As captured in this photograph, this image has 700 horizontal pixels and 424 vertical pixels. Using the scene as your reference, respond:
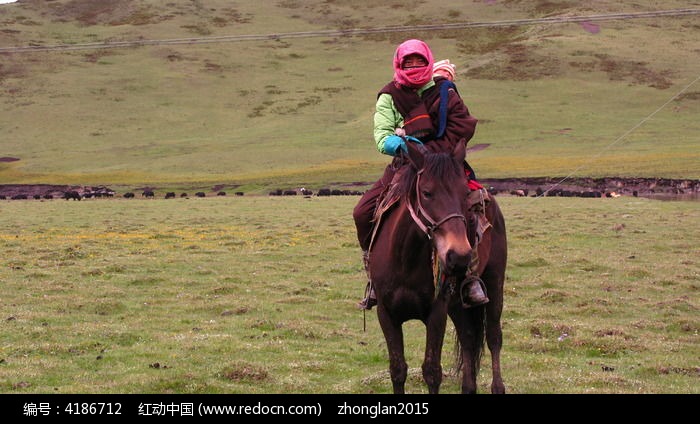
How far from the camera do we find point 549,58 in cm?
12194

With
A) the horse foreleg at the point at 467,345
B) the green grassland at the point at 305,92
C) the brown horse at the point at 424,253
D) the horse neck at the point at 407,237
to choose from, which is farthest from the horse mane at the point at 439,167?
the green grassland at the point at 305,92

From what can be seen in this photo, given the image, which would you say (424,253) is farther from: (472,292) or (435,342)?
(435,342)

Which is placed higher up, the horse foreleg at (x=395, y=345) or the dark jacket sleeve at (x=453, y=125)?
the dark jacket sleeve at (x=453, y=125)

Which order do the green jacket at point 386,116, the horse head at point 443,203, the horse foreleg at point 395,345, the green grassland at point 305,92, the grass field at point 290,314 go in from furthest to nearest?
the green grassland at point 305,92, the grass field at point 290,314, the green jacket at point 386,116, the horse foreleg at point 395,345, the horse head at point 443,203

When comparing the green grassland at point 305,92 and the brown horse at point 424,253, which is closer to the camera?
the brown horse at point 424,253

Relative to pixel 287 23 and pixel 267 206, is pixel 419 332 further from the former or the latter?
pixel 287 23

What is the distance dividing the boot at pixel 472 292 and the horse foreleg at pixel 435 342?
0.27 m

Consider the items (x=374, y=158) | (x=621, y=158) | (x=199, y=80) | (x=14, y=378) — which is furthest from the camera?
(x=199, y=80)

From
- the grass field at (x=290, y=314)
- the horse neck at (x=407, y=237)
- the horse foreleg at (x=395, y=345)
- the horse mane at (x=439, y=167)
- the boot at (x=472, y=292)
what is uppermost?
the horse mane at (x=439, y=167)

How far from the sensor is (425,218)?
7.11 m

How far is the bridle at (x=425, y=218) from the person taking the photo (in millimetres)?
6840

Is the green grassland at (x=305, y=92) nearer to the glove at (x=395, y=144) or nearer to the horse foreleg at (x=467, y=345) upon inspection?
the horse foreleg at (x=467, y=345)
